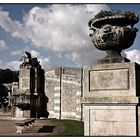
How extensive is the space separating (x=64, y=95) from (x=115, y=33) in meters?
23.1

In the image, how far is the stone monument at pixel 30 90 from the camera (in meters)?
28.2

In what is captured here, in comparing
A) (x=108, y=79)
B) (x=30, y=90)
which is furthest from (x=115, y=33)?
(x=30, y=90)

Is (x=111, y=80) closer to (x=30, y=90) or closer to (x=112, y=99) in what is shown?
(x=112, y=99)

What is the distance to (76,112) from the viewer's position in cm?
2830

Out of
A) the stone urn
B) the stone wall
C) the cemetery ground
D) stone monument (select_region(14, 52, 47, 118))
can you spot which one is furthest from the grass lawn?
stone monument (select_region(14, 52, 47, 118))

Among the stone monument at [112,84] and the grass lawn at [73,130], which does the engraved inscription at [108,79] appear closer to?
the stone monument at [112,84]

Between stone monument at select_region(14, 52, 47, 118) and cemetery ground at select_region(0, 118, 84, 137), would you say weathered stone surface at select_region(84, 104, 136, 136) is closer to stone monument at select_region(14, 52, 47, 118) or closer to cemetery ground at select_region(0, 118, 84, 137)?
cemetery ground at select_region(0, 118, 84, 137)

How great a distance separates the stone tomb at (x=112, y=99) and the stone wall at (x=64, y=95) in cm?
2045

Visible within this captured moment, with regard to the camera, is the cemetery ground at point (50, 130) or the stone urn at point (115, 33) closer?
the stone urn at point (115, 33)

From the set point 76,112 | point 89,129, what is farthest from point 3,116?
point 89,129

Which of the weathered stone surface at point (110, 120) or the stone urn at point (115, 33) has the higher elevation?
the stone urn at point (115, 33)

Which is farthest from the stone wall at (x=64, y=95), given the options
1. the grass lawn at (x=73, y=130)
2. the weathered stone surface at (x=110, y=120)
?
the weathered stone surface at (x=110, y=120)

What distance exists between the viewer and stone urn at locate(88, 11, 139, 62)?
7305 millimetres

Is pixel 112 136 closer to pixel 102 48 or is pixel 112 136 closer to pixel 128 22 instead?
pixel 102 48
